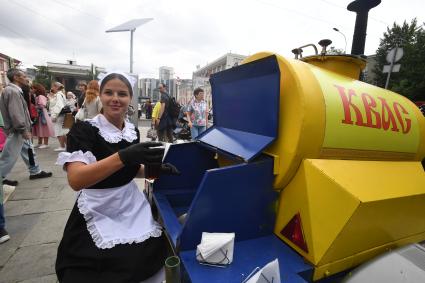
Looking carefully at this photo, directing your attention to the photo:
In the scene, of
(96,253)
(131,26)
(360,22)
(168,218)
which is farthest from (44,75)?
(96,253)

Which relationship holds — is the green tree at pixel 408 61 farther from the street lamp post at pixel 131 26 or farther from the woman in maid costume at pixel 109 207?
the woman in maid costume at pixel 109 207

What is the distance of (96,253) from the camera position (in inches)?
57.3

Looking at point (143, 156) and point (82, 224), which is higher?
point (143, 156)

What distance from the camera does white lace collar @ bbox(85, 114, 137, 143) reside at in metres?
1.71

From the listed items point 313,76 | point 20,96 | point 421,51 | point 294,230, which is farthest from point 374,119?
point 421,51

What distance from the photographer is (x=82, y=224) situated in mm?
1601

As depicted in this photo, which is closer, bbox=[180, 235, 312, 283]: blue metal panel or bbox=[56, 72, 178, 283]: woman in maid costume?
bbox=[180, 235, 312, 283]: blue metal panel

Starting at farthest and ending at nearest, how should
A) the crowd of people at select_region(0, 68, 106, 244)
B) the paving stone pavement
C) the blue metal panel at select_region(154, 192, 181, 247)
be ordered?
the crowd of people at select_region(0, 68, 106, 244) < the paving stone pavement < the blue metal panel at select_region(154, 192, 181, 247)

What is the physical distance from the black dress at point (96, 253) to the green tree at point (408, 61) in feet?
88.7

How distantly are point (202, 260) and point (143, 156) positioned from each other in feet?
2.19

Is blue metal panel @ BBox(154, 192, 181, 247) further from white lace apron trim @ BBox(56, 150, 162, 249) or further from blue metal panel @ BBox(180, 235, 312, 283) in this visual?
blue metal panel @ BBox(180, 235, 312, 283)

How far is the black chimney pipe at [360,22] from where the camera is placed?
3.15 meters

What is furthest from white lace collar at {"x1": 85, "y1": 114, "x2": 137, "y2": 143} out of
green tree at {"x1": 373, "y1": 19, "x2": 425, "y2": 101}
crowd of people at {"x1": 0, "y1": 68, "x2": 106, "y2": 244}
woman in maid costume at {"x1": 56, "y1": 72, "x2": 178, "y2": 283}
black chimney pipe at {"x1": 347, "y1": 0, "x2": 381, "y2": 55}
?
green tree at {"x1": 373, "y1": 19, "x2": 425, "y2": 101}

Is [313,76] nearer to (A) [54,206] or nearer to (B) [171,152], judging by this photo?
(B) [171,152]
